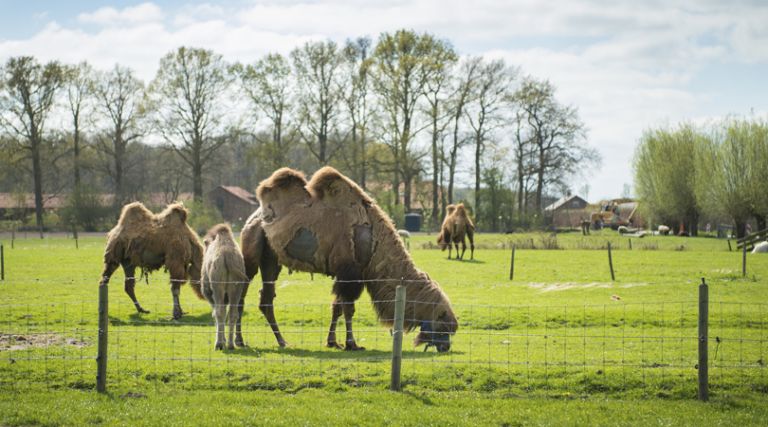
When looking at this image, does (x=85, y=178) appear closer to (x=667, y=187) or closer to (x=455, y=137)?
(x=455, y=137)

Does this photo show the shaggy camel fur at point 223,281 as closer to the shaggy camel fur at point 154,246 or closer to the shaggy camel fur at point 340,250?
the shaggy camel fur at point 340,250

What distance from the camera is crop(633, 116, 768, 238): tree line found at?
1470 inches

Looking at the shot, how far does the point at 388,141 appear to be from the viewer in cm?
4347

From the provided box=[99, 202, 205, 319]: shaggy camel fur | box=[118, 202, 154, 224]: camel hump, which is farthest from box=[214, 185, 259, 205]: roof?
box=[99, 202, 205, 319]: shaggy camel fur

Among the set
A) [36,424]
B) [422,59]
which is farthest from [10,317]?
[422,59]

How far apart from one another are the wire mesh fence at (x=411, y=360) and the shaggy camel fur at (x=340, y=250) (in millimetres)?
335

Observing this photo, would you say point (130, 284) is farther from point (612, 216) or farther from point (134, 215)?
point (612, 216)

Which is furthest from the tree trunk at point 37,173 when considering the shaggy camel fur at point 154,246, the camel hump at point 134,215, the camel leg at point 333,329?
the camel leg at point 333,329

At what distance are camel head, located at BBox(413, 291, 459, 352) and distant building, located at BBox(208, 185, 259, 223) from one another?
168 ft

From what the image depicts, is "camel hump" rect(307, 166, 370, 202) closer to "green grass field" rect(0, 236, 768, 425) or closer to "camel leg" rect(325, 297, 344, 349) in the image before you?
"camel leg" rect(325, 297, 344, 349)

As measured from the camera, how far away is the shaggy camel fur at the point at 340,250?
7480 mm

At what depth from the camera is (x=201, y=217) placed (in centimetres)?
3678

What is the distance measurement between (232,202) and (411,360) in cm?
5536

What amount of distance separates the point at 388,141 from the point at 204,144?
14.6 meters
